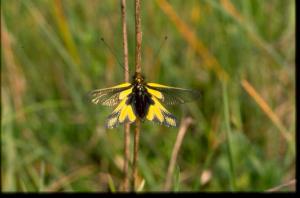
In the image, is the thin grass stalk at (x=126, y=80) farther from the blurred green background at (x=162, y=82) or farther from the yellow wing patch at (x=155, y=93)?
the blurred green background at (x=162, y=82)

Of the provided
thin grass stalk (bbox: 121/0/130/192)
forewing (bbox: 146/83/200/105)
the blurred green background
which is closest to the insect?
forewing (bbox: 146/83/200/105)

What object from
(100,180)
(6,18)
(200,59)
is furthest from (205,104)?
(6,18)

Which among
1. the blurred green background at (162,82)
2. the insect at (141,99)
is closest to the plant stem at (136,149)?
the insect at (141,99)

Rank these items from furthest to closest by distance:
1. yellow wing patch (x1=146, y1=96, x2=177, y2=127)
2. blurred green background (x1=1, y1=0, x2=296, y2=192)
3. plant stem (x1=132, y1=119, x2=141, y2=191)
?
1. blurred green background (x1=1, y1=0, x2=296, y2=192)
2. plant stem (x1=132, y1=119, x2=141, y2=191)
3. yellow wing patch (x1=146, y1=96, x2=177, y2=127)

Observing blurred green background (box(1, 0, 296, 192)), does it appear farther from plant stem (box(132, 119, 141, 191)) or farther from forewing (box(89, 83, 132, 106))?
forewing (box(89, 83, 132, 106))

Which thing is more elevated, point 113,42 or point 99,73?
point 113,42

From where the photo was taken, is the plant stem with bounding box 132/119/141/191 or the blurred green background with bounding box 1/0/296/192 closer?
the plant stem with bounding box 132/119/141/191

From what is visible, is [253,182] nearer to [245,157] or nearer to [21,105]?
[245,157]
